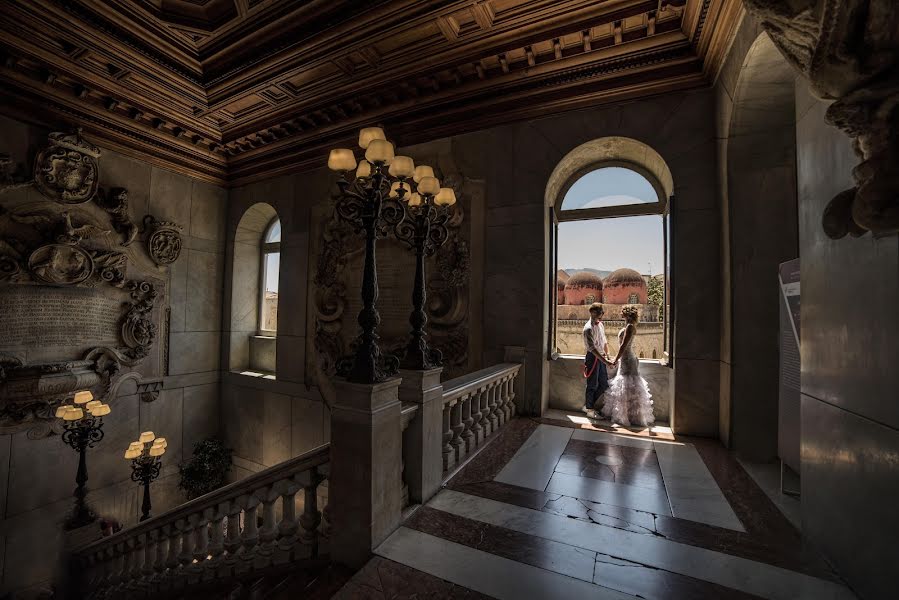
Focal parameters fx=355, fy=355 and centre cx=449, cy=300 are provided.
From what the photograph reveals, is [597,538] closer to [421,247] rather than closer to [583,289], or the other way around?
[421,247]

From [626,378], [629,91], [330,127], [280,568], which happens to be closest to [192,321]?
[330,127]

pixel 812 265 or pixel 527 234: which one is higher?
pixel 527 234

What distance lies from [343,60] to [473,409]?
17.7 feet

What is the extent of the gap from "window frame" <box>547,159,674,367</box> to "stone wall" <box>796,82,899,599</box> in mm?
2664

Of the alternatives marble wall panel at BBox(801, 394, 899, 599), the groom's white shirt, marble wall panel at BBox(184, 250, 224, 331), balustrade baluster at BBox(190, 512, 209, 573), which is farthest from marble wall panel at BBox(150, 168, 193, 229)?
marble wall panel at BBox(801, 394, 899, 599)

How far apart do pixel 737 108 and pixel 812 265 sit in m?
2.61

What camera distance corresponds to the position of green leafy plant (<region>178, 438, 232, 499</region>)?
23.8 feet

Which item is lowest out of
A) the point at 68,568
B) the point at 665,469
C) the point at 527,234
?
the point at 68,568

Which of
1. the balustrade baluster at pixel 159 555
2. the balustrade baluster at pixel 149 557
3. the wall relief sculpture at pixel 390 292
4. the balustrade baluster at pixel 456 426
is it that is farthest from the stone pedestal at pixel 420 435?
the balustrade baluster at pixel 149 557

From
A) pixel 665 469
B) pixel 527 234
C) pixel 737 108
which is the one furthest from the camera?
pixel 527 234

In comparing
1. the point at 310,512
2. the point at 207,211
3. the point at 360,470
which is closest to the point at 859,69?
the point at 360,470

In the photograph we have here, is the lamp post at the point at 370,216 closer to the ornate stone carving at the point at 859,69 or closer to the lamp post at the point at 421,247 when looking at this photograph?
the lamp post at the point at 421,247

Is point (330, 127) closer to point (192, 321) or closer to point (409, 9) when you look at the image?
point (409, 9)

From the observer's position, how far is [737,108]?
3.83 meters
